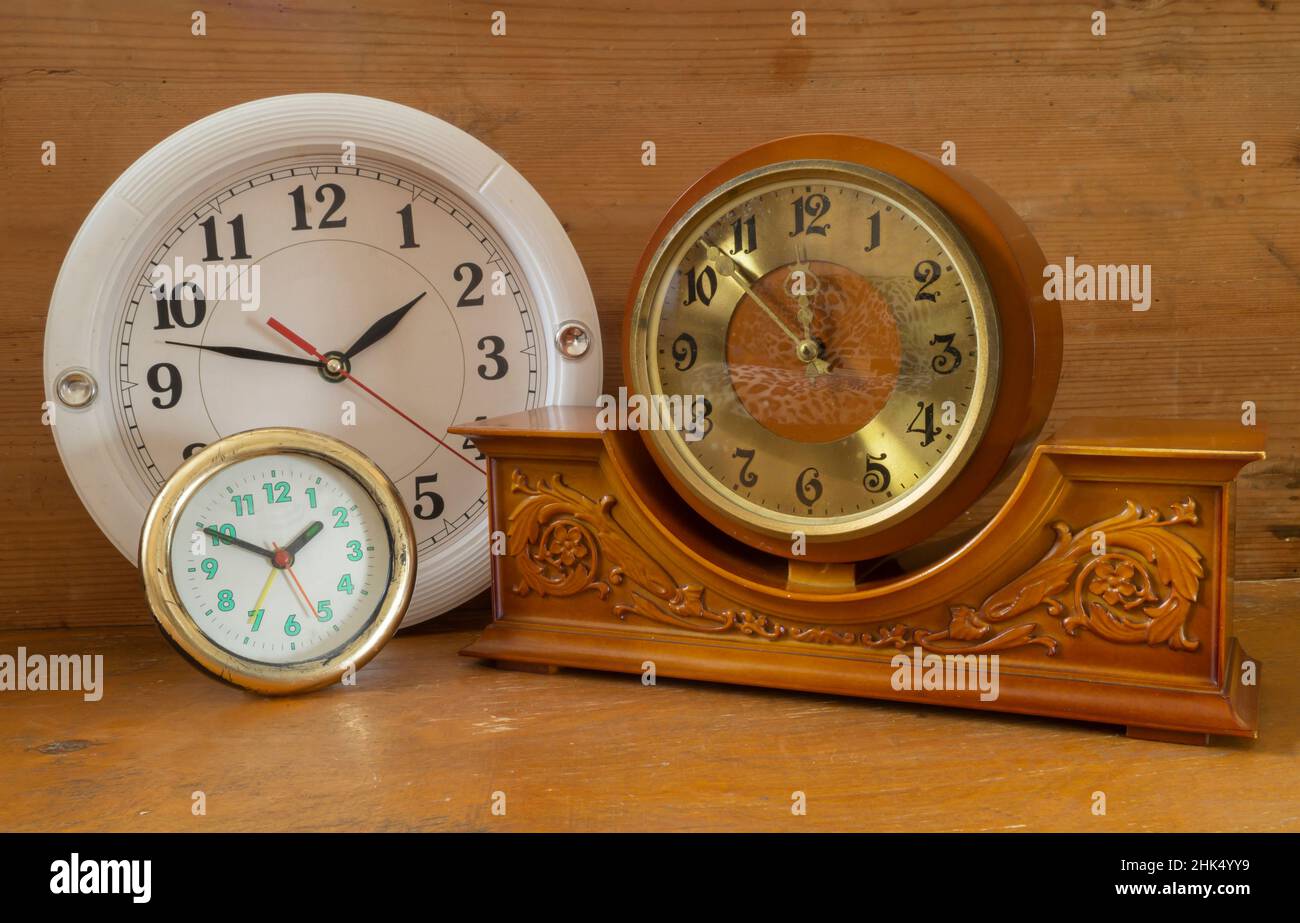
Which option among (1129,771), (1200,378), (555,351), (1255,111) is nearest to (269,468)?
(555,351)

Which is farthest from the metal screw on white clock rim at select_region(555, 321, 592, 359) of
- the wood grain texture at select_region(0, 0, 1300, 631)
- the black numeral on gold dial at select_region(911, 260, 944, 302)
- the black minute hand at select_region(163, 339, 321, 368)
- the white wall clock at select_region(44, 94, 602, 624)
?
the black numeral on gold dial at select_region(911, 260, 944, 302)

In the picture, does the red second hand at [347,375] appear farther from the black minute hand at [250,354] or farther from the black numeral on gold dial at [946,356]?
the black numeral on gold dial at [946,356]

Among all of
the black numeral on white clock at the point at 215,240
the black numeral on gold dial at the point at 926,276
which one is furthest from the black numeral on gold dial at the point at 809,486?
the black numeral on white clock at the point at 215,240

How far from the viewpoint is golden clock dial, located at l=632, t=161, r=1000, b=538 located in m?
1.32

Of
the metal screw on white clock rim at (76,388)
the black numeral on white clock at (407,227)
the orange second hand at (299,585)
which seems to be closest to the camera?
the orange second hand at (299,585)

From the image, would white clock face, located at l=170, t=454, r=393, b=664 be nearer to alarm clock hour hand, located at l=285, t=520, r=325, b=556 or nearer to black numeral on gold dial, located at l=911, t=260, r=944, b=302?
alarm clock hour hand, located at l=285, t=520, r=325, b=556

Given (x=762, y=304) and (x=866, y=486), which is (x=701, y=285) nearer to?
(x=762, y=304)

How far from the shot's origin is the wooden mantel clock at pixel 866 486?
4.17 ft

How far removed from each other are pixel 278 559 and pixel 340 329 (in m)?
0.41

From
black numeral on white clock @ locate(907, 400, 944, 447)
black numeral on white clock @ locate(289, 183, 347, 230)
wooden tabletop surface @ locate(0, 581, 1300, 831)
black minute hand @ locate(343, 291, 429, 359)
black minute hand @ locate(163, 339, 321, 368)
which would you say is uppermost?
black numeral on white clock @ locate(289, 183, 347, 230)

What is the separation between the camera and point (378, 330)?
1.72 metres

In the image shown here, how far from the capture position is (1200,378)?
1.82 meters

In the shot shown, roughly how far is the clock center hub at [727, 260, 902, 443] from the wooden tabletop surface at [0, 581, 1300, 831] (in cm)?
34

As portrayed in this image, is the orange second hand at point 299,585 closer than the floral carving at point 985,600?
No
